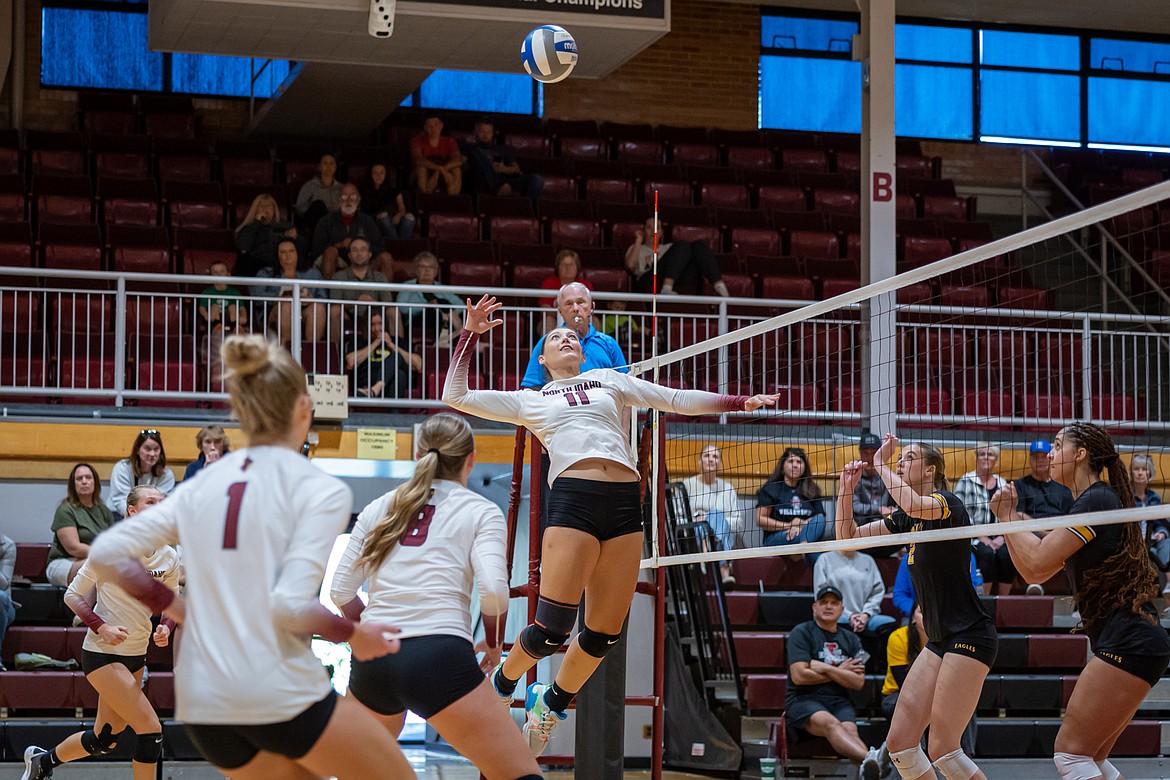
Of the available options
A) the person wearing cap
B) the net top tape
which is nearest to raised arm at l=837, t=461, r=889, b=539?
the net top tape

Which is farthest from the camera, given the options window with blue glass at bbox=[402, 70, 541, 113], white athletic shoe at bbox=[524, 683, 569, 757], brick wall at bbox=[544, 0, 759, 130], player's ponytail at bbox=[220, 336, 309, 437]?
brick wall at bbox=[544, 0, 759, 130]

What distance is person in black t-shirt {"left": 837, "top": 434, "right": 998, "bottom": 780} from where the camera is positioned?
246 inches

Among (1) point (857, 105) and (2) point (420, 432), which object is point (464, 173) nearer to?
(1) point (857, 105)

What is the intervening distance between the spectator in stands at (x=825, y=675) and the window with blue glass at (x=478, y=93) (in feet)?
31.8

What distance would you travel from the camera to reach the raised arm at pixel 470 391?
6.61 meters

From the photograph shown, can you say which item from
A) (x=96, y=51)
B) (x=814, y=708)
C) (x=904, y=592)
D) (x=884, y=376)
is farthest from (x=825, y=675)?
(x=96, y=51)

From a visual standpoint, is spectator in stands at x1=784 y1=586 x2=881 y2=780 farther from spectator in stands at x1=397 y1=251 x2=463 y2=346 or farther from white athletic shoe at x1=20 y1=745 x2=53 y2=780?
white athletic shoe at x1=20 y1=745 x2=53 y2=780

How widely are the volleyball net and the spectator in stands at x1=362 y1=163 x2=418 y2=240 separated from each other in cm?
261

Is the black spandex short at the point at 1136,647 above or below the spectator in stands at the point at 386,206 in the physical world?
below

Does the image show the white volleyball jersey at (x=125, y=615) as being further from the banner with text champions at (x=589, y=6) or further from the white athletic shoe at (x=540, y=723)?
the banner with text champions at (x=589, y=6)

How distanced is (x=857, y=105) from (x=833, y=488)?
9096mm

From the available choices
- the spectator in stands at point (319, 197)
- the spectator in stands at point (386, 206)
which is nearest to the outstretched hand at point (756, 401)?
the spectator in stands at point (386, 206)

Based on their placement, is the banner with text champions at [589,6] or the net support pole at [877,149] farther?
the net support pole at [877,149]

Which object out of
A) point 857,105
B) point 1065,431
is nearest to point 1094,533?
point 1065,431
